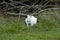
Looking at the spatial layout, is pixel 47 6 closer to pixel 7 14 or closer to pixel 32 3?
pixel 32 3

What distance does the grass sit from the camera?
7.20 m

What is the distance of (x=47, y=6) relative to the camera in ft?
34.1

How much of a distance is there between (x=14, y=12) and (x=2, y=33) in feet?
8.69

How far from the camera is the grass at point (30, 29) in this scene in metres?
7.20

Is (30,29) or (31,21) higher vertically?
(31,21)

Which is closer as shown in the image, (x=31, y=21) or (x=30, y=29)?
(x=30, y=29)

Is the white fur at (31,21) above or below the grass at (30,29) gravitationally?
above

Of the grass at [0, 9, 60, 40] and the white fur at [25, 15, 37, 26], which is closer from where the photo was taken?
the grass at [0, 9, 60, 40]

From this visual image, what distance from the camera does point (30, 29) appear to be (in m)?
8.21

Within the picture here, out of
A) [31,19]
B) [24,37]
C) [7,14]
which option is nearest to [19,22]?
[31,19]

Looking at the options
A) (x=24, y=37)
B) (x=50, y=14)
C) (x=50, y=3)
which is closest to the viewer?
(x=24, y=37)

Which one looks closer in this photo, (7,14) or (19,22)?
(19,22)

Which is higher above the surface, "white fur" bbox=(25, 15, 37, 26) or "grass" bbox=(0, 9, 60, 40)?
"white fur" bbox=(25, 15, 37, 26)

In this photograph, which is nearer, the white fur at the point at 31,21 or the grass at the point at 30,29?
the grass at the point at 30,29
